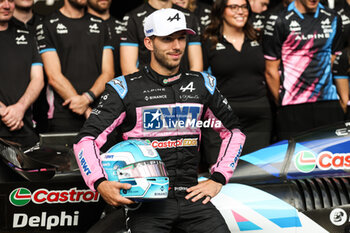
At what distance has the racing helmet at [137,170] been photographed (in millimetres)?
3215

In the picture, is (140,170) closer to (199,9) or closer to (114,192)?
(114,192)

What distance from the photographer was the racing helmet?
10.5 feet

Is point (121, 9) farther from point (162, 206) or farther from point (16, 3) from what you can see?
point (162, 206)

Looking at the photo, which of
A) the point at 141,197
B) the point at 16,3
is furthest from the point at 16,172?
the point at 16,3

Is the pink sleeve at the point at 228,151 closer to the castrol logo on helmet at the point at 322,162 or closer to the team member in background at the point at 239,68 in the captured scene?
the castrol logo on helmet at the point at 322,162

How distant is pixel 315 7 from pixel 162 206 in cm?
305

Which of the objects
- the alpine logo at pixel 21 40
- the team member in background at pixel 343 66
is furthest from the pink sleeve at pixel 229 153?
the team member in background at pixel 343 66

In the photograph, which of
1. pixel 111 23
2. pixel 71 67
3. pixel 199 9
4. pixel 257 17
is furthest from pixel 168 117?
pixel 199 9

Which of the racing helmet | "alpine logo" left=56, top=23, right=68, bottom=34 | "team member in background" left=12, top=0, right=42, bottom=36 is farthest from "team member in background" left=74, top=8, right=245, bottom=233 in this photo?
"team member in background" left=12, top=0, right=42, bottom=36

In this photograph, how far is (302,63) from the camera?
225 inches

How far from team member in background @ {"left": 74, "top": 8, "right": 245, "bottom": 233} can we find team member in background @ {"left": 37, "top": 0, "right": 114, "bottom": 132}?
2.03m

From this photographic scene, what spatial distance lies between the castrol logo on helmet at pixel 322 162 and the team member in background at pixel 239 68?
1.29m

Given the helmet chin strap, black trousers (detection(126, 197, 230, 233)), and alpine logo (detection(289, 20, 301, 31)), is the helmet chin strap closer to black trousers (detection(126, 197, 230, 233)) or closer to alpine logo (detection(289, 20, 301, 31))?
black trousers (detection(126, 197, 230, 233))

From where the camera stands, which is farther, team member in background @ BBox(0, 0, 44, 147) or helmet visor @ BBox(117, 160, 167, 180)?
team member in background @ BBox(0, 0, 44, 147)
